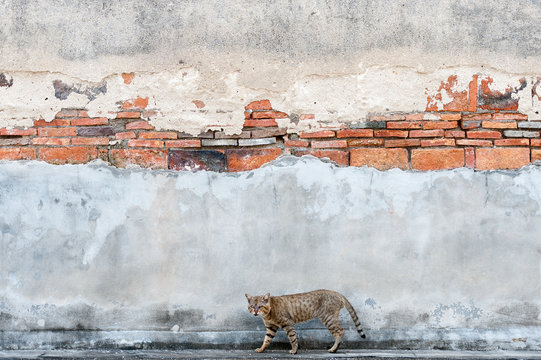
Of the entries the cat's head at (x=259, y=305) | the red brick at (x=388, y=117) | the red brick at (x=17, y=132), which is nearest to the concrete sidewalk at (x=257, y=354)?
the cat's head at (x=259, y=305)

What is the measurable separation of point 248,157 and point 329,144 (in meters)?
0.62

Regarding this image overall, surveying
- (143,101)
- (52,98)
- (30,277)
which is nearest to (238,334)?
(30,277)

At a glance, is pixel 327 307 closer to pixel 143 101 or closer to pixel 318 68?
pixel 318 68

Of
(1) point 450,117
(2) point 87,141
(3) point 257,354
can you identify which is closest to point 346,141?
(1) point 450,117

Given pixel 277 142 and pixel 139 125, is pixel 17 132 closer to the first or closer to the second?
pixel 139 125

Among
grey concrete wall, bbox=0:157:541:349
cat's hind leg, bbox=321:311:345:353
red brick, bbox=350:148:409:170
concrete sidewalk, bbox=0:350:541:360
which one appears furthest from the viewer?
red brick, bbox=350:148:409:170

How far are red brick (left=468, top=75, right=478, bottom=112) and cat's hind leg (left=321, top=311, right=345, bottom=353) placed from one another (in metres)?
1.83

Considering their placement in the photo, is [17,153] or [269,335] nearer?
[269,335]

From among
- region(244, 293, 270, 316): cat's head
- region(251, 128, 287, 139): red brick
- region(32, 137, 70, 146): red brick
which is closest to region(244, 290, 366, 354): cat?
region(244, 293, 270, 316): cat's head

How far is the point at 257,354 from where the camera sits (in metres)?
4.26

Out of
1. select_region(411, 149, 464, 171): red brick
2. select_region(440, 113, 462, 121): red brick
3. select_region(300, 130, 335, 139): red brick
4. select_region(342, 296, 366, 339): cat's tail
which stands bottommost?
select_region(342, 296, 366, 339): cat's tail

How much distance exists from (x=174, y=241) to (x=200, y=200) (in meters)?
0.36

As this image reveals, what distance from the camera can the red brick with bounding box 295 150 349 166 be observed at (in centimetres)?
455

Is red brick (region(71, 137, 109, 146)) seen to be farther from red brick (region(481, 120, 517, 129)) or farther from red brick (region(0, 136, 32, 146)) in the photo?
red brick (region(481, 120, 517, 129))
